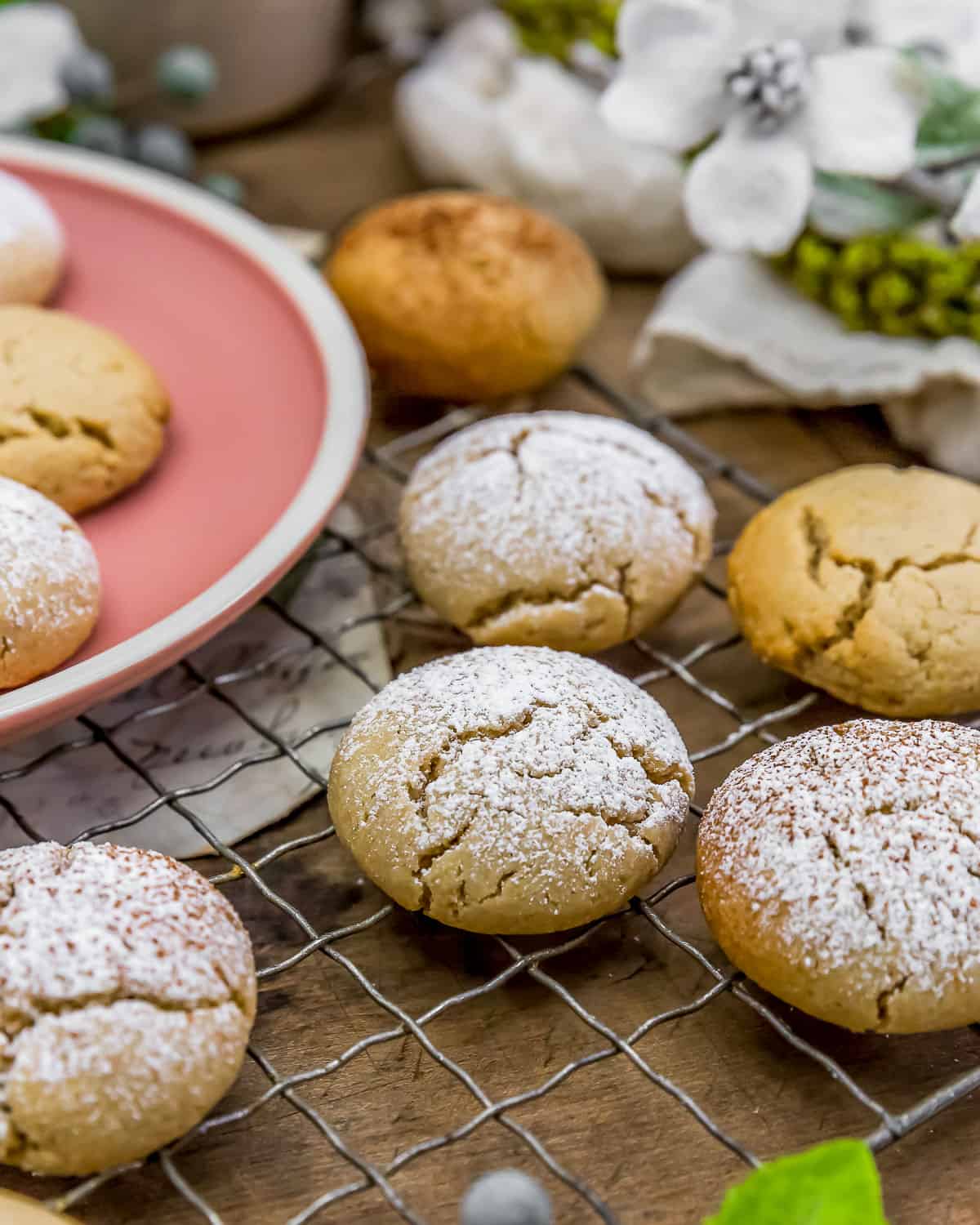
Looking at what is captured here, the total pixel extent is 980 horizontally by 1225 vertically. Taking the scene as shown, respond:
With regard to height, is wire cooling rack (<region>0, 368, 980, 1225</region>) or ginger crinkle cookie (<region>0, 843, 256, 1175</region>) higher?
ginger crinkle cookie (<region>0, 843, 256, 1175</region>)

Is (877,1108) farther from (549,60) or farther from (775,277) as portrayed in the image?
(549,60)

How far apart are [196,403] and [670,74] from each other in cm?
56

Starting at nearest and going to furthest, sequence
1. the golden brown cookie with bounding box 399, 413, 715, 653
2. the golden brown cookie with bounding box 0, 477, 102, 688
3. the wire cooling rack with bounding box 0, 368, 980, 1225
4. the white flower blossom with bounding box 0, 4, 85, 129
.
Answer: the wire cooling rack with bounding box 0, 368, 980, 1225
the golden brown cookie with bounding box 0, 477, 102, 688
the golden brown cookie with bounding box 399, 413, 715, 653
the white flower blossom with bounding box 0, 4, 85, 129

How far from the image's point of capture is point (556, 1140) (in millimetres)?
869

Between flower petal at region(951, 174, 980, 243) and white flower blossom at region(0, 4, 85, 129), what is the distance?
3.37 ft

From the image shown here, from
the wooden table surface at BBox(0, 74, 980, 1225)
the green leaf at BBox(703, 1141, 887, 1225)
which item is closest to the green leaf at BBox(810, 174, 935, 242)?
the wooden table surface at BBox(0, 74, 980, 1225)

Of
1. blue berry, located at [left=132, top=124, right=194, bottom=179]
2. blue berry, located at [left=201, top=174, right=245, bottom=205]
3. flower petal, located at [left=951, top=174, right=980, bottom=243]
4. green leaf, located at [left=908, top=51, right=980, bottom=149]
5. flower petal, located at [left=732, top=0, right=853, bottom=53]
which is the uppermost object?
flower petal, located at [left=732, top=0, right=853, bottom=53]

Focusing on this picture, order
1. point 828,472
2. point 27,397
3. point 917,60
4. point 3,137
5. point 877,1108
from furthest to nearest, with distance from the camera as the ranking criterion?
point 3,137 → point 828,472 → point 917,60 → point 27,397 → point 877,1108

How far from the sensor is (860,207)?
1.41m

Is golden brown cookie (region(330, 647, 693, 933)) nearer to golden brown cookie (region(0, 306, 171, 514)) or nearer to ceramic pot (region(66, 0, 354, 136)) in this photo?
golden brown cookie (region(0, 306, 171, 514))

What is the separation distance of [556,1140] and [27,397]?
0.75 meters

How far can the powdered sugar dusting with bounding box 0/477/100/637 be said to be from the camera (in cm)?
101

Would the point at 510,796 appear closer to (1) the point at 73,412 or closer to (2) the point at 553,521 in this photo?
(2) the point at 553,521

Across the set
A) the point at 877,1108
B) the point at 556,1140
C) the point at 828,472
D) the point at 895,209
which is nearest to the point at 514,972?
the point at 556,1140
